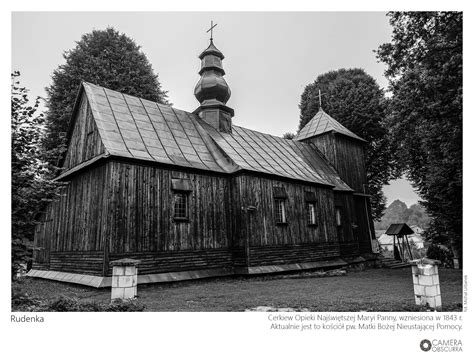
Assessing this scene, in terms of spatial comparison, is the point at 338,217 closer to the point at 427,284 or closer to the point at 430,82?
the point at 430,82

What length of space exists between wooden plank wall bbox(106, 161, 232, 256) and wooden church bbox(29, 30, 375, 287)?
4 cm

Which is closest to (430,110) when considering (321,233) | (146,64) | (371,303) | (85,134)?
(371,303)

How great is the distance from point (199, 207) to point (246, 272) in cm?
310

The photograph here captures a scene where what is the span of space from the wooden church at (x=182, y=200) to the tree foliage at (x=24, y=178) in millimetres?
4315

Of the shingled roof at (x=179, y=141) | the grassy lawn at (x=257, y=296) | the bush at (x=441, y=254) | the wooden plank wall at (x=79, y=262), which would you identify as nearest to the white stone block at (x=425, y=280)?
the grassy lawn at (x=257, y=296)

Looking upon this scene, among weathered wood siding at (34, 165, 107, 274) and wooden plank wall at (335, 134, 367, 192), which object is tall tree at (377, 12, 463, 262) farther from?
weathered wood siding at (34, 165, 107, 274)

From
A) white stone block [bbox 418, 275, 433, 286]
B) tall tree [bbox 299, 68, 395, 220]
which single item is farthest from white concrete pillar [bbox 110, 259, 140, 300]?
tall tree [bbox 299, 68, 395, 220]

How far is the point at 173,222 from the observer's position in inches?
500

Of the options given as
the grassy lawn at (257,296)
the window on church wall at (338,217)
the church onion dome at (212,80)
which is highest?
the church onion dome at (212,80)

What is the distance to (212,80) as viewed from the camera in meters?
18.7

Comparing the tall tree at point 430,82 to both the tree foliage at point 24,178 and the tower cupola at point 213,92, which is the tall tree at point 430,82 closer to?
the tower cupola at point 213,92

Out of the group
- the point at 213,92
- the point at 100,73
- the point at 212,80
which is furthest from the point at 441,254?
the point at 100,73

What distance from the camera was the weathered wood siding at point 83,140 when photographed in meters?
13.2

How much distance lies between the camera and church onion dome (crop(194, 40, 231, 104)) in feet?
61.5
